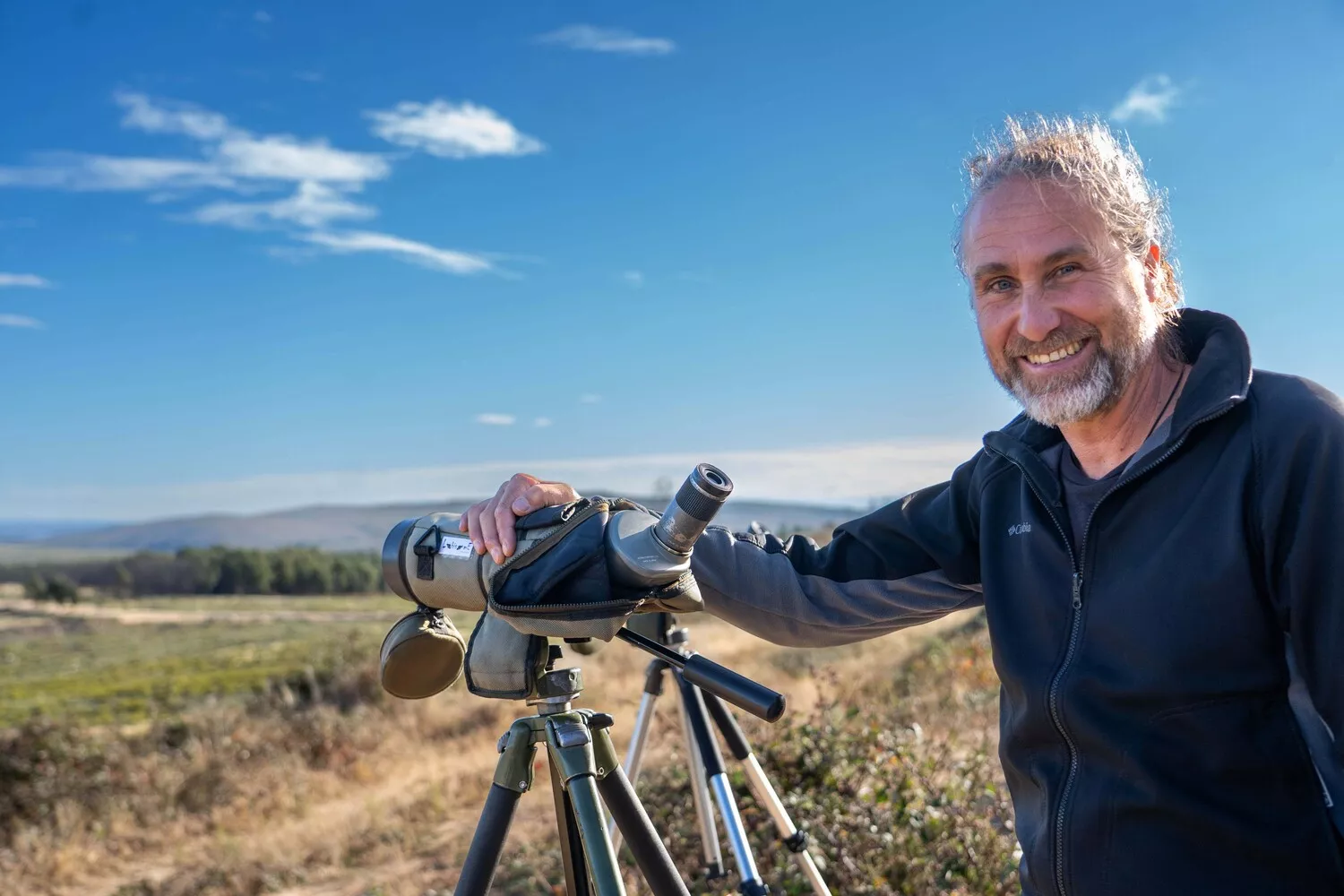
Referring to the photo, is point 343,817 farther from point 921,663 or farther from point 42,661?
point 42,661

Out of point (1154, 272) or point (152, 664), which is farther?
point (152, 664)

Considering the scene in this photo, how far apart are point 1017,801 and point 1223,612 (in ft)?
2.25

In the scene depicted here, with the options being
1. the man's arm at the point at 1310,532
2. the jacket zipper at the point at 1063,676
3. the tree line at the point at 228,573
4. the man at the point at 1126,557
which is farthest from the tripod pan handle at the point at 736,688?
the tree line at the point at 228,573

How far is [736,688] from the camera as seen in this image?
185 cm

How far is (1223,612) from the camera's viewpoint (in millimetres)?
1876

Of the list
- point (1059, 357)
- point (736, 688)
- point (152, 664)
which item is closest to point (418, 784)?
point (736, 688)

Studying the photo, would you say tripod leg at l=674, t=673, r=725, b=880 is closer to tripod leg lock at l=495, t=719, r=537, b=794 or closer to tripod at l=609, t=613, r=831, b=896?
tripod at l=609, t=613, r=831, b=896

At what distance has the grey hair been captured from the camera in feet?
7.46

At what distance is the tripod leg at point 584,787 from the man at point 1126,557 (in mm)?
371

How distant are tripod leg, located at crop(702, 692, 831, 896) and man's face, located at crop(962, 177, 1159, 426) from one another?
5.17ft

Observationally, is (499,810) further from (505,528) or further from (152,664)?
(152,664)

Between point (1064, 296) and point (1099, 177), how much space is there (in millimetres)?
281

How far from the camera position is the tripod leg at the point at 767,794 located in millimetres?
3311

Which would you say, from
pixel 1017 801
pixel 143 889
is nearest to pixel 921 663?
pixel 143 889
